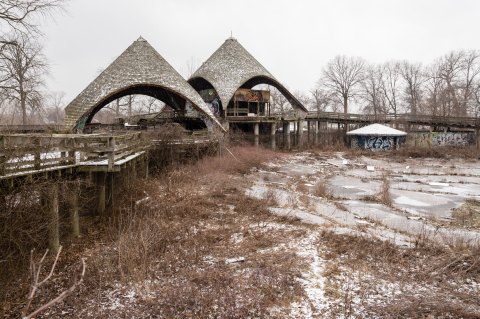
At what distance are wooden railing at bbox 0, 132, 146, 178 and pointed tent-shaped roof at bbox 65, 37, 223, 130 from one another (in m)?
10.4

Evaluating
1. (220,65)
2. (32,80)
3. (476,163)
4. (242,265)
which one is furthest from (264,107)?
(242,265)

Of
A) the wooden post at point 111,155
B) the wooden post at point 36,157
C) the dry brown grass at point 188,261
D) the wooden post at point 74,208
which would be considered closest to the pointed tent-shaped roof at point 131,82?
the dry brown grass at point 188,261

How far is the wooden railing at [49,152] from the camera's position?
7.51 metres

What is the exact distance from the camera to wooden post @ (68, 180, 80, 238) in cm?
972

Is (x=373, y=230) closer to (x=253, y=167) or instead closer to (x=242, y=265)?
(x=242, y=265)

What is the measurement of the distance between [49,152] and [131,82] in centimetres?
1531

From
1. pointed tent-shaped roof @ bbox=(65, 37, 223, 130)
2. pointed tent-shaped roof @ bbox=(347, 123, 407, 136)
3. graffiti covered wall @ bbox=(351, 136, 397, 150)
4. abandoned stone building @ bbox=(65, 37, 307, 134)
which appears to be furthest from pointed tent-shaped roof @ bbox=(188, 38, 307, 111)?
graffiti covered wall @ bbox=(351, 136, 397, 150)

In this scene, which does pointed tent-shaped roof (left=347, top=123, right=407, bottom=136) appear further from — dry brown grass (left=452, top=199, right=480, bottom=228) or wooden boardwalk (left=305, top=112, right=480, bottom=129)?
dry brown grass (left=452, top=199, right=480, bottom=228)

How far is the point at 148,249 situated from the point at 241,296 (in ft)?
9.96

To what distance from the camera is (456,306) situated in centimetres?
630

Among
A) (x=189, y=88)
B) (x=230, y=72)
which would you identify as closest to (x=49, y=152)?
(x=189, y=88)

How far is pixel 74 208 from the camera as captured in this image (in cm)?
998

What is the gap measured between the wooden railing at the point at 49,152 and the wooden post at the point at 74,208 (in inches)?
27.0

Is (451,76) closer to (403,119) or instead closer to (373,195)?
(403,119)
